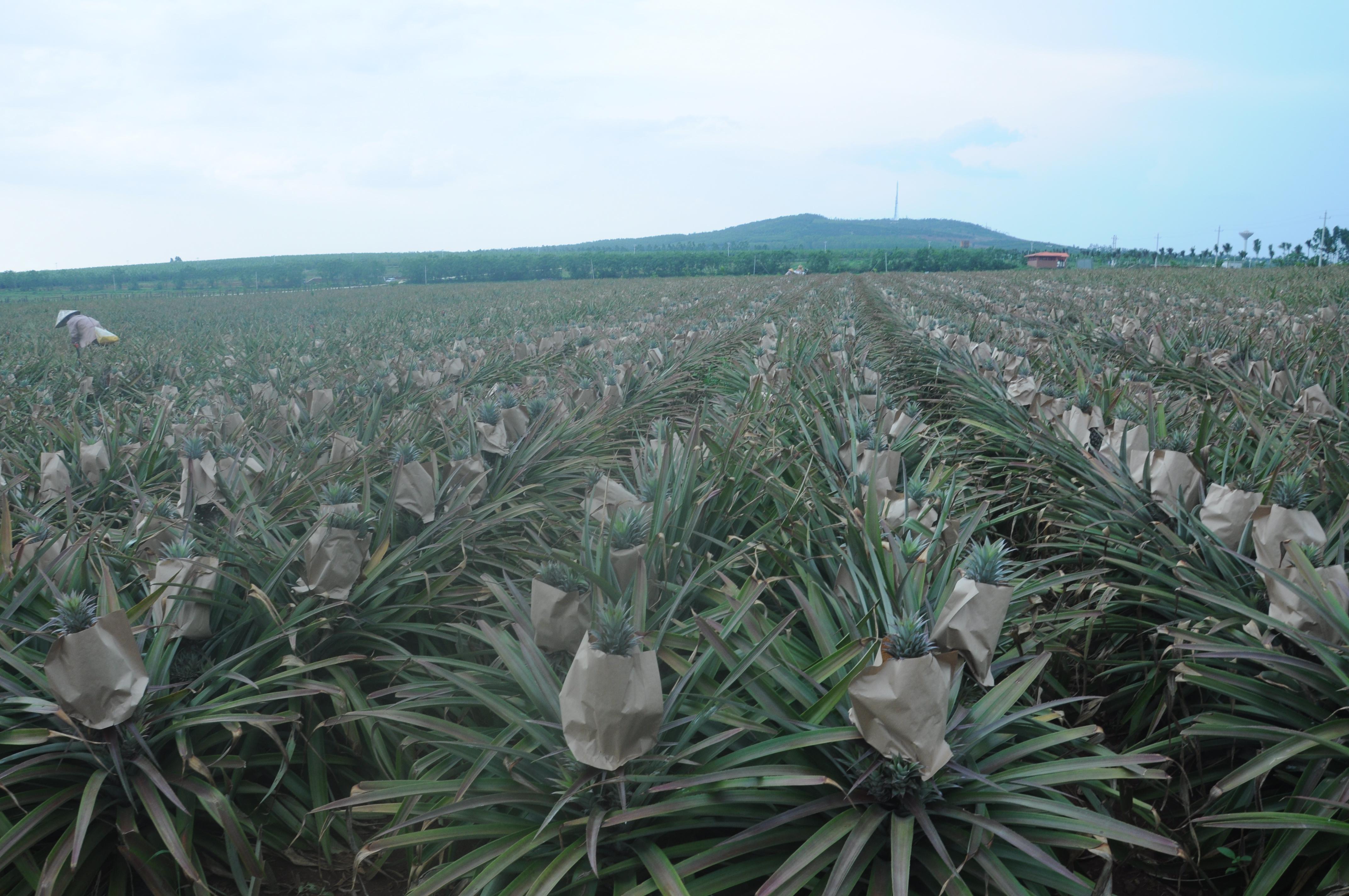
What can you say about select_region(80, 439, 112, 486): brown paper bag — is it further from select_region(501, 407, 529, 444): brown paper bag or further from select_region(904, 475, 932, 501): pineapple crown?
select_region(904, 475, 932, 501): pineapple crown

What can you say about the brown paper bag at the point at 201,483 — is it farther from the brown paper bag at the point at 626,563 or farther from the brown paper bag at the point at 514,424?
the brown paper bag at the point at 626,563

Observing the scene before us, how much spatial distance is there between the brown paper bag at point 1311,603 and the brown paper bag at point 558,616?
1.57 meters

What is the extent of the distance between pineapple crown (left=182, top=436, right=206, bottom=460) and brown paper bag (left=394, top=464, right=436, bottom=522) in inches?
27.3

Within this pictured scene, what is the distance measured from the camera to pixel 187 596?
2.02 metres

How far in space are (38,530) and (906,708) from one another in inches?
102

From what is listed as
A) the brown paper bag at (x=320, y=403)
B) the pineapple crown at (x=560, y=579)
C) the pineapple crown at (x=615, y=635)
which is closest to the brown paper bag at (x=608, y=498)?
the pineapple crown at (x=560, y=579)

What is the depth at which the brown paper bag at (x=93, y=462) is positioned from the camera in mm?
3242

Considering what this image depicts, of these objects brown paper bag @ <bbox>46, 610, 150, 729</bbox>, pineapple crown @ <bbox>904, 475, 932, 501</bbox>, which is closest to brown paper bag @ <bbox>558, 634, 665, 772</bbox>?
brown paper bag @ <bbox>46, 610, 150, 729</bbox>

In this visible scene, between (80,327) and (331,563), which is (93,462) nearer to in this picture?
(331,563)


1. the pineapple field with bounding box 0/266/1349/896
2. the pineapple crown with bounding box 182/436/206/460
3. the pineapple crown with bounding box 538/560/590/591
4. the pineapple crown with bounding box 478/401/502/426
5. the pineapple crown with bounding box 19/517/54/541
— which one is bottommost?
the pineapple field with bounding box 0/266/1349/896

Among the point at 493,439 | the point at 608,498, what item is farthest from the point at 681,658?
the point at 493,439

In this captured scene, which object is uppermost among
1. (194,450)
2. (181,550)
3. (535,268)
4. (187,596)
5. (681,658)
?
(535,268)

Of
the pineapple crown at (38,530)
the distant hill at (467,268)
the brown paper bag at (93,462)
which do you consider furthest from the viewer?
the distant hill at (467,268)

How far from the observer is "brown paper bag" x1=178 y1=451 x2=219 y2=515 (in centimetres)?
259
